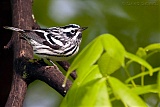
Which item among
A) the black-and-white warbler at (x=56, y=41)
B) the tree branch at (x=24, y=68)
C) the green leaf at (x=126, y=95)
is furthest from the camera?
the black-and-white warbler at (x=56, y=41)

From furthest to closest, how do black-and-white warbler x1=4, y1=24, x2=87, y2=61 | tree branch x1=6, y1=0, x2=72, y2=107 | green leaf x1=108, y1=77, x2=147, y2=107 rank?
black-and-white warbler x1=4, y1=24, x2=87, y2=61 < tree branch x1=6, y1=0, x2=72, y2=107 < green leaf x1=108, y1=77, x2=147, y2=107

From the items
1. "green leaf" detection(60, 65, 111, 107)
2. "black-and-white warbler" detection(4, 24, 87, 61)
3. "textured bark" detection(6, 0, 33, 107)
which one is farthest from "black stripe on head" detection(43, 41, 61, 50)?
"green leaf" detection(60, 65, 111, 107)

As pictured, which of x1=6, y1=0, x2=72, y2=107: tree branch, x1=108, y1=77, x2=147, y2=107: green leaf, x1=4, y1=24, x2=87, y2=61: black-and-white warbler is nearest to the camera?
x1=108, y1=77, x2=147, y2=107: green leaf

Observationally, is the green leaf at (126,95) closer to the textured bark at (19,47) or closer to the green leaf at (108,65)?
the green leaf at (108,65)

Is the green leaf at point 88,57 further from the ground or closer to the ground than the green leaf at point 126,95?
further from the ground

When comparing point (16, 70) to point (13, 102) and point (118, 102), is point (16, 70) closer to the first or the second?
point (13, 102)

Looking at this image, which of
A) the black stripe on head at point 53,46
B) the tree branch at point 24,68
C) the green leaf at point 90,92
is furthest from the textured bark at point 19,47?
the green leaf at point 90,92

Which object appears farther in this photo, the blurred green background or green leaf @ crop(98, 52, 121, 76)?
the blurred green background

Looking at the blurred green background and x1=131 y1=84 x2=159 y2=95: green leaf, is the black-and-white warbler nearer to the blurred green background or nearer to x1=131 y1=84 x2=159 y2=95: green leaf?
the blurred green background
